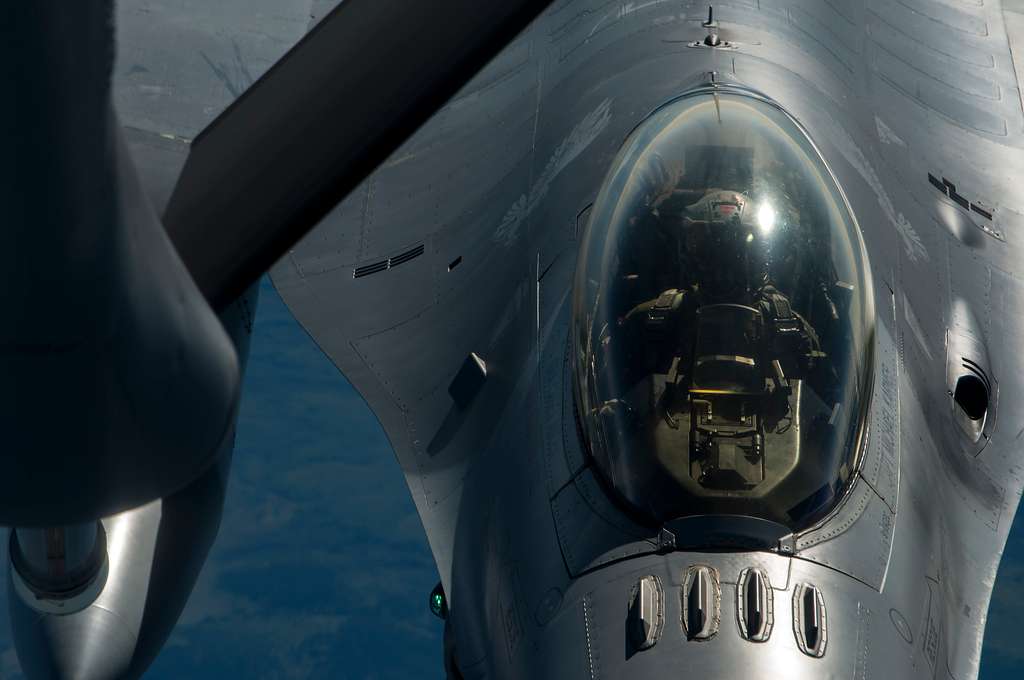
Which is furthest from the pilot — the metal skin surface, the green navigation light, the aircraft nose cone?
the aircraft nose cone

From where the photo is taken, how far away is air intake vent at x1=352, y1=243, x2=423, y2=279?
7751 mm

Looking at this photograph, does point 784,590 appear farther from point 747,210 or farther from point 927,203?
point 927,203

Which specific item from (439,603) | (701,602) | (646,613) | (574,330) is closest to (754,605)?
(701,602)

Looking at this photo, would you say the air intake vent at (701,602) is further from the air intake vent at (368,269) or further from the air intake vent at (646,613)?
the air intake vent at (368,269)

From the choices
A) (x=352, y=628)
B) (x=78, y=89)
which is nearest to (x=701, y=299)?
(x=78, y=89)

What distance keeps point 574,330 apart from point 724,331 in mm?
722

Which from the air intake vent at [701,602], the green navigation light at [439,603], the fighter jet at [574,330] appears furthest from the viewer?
the green navigation light at [439,603]

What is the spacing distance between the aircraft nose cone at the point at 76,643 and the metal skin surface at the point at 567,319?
60.0 inches

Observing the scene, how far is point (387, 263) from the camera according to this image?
25.7 feet

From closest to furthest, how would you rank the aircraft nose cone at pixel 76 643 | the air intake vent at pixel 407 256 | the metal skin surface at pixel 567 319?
the metal skin surface at pixel 567 319
the aircraft nose cone at pixel 76 643
the air intake vent at pixel 407 256

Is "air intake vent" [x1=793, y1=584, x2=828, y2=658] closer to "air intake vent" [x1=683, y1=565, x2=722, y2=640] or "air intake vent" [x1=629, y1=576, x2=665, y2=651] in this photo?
"air intake vent" [x1=683, y1=565, x2=722, y2=640]

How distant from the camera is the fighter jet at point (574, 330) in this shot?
2084 mm

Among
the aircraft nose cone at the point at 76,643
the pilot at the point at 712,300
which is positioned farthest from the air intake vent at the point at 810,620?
the aircraft nose cone at the point at 76,643

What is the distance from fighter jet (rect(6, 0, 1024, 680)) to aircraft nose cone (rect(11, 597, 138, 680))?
0.02 metres
